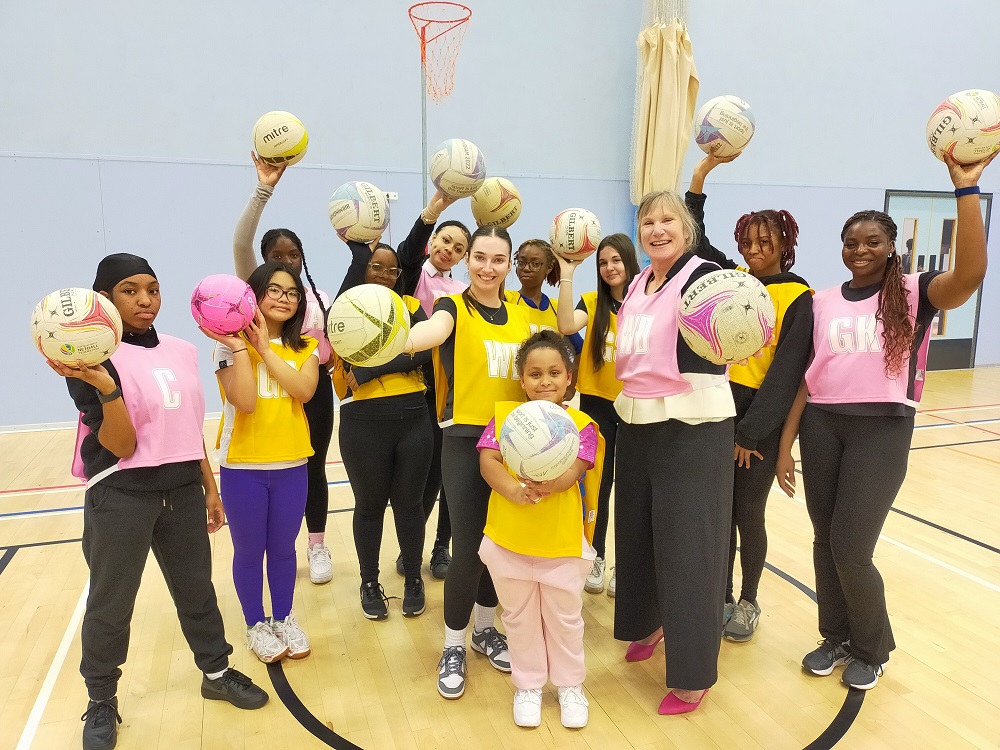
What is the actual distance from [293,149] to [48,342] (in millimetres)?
1255

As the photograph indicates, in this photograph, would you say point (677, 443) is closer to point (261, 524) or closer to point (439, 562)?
point (261, 524)

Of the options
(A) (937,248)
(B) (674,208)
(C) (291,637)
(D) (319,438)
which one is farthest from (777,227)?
(A) (937,248)

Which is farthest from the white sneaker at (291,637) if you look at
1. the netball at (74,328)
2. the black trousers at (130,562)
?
the netball at (74,328)

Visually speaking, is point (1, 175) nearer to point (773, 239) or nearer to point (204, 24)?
point (204, 24)

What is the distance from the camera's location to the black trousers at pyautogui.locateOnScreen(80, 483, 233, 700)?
1.87m

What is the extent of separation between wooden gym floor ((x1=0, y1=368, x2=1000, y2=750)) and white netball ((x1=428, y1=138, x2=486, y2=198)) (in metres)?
1.76

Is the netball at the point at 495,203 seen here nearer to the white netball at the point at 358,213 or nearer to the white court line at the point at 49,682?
the white netball at the point at 358,213

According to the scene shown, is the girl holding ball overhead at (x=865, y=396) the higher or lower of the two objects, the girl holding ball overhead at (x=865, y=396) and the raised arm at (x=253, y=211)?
the lower

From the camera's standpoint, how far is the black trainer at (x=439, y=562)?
3.17 meters

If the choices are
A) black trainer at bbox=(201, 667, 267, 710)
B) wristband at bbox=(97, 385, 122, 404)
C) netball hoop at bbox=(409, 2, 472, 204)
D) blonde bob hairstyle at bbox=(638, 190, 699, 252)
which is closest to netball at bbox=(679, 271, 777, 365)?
blonde bob hairstyle at bbox=(638, 190, 699, 252)

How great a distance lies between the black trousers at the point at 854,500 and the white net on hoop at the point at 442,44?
5.11 metres

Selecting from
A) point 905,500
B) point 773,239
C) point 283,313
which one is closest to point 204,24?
point 283,313

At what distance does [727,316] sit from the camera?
1756mm

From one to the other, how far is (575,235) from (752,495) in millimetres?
1172
